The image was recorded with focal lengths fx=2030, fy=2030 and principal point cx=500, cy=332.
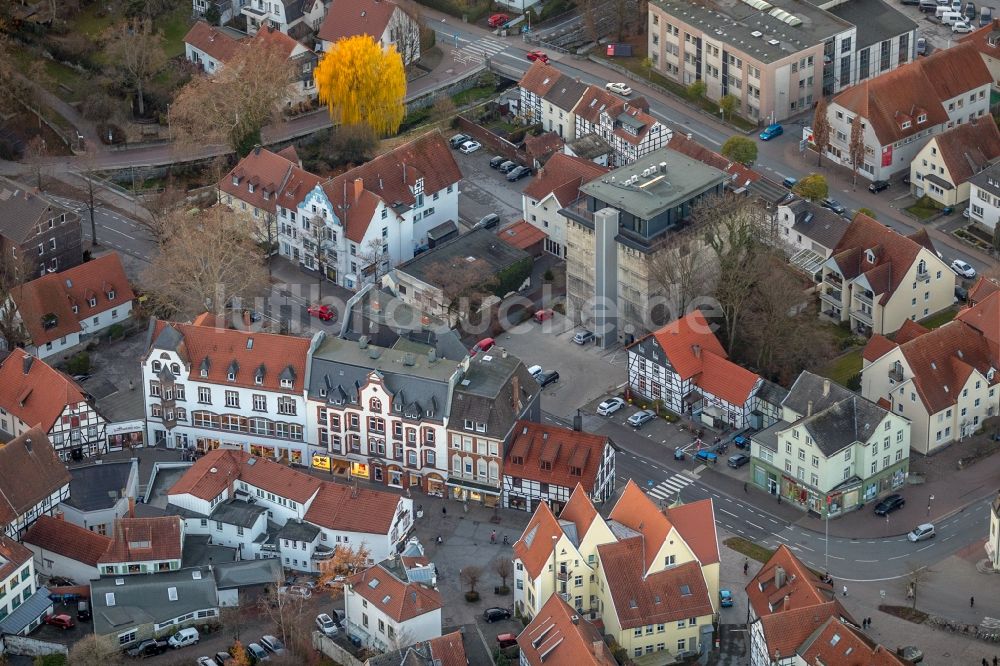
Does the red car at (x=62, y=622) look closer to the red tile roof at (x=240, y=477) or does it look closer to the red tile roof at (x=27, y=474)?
the red tile roof at (x=27, y=474)

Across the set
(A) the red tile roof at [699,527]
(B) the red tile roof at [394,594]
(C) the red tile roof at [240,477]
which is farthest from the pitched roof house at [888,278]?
(B) the red tile roof at [394,594]

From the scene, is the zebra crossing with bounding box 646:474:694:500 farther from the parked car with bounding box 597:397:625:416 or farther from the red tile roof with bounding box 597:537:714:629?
the red tile roof with bounding box 597:537:714:629

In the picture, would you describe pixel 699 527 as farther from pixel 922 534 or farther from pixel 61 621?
pixel 61 621

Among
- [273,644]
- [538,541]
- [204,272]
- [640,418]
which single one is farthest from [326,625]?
[204,272]

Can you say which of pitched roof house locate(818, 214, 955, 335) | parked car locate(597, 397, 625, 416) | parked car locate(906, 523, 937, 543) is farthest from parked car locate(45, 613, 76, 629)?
pitched roof house locate(818, 214, 955, 335)

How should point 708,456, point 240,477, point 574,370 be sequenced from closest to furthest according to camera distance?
1. point 240,477
2. point 708,456
3. point 574,370

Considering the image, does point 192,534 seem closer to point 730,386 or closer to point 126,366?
point 126,366
